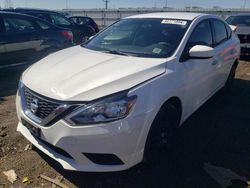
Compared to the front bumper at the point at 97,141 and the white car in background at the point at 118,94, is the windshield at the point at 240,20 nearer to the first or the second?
the white car in background at the point at 118,94

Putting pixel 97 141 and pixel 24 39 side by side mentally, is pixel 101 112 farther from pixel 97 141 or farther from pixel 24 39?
pixel 24 39

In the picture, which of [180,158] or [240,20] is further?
[240,20]

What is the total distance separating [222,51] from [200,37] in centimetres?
94

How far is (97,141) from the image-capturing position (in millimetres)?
2697

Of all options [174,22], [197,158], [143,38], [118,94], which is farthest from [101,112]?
[174,22]

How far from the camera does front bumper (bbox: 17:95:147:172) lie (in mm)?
2682

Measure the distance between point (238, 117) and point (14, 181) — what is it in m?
3.64

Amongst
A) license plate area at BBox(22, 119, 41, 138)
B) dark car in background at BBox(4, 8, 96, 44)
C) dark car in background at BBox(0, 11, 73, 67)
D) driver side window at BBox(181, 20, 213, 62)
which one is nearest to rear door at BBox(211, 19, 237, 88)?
driver side window at BBox(181, 20, 213, 62)

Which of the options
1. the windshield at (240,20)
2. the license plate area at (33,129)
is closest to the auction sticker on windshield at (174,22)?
the license plate area at (33,129)

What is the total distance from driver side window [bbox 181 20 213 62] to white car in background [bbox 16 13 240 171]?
2 cm

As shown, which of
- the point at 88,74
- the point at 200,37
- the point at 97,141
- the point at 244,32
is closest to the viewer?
the point at 97,141

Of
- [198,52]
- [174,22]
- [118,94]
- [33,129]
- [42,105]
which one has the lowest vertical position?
[33,129]

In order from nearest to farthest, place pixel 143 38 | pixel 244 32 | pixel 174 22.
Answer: pixel 143 38 < pixel 174 22 < pixel 244 32

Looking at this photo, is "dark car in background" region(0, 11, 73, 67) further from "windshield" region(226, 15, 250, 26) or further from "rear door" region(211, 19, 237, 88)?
"windshield" region(226, 15, 250, 26)
